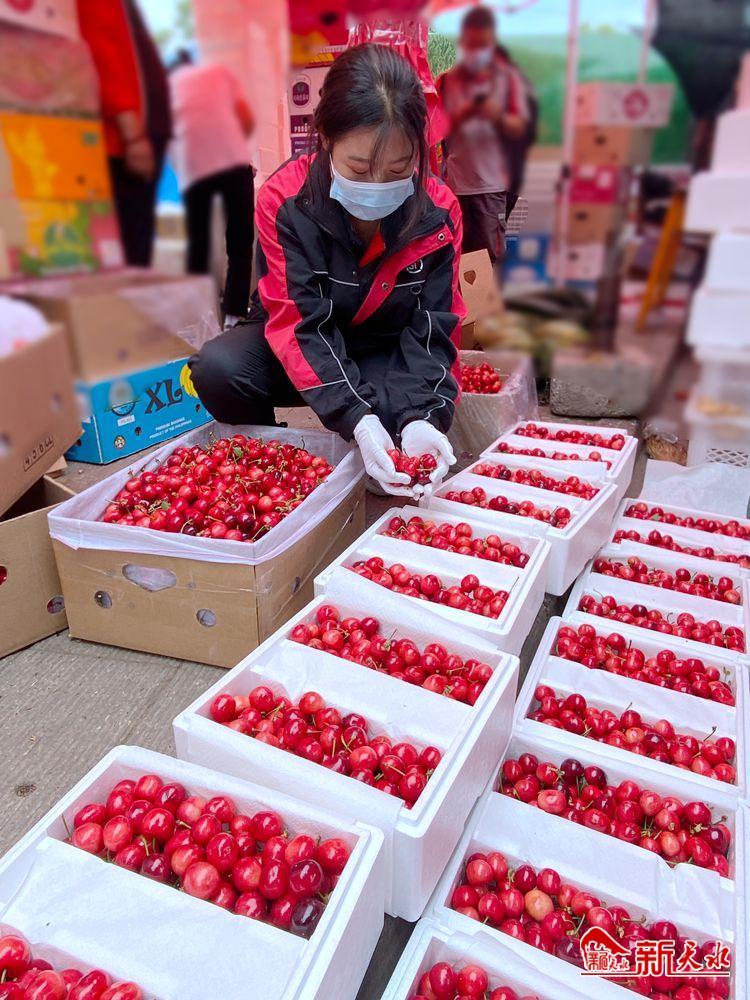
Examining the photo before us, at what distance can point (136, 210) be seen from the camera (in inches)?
13.2

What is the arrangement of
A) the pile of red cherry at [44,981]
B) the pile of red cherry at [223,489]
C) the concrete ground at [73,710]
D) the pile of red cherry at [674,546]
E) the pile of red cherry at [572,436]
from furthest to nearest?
the pile of red cherry at [572,436], the pile of red cherry at [674,546], the pile of red cherry at [223,489], the concrete ground at [73,710], the pile of red cherry at [44,981]

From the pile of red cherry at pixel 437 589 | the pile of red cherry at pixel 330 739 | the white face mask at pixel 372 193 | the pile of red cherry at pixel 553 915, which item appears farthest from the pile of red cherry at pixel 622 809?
the white face mask at pixel 372 193

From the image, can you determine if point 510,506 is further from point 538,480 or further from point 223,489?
point 223,489

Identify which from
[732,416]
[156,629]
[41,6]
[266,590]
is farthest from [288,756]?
[41,6]

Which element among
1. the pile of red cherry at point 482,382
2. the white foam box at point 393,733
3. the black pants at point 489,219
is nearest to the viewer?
the black pants at point 489,219

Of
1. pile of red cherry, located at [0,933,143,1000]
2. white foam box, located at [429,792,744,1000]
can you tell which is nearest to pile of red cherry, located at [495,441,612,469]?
white foam box, located at [429,792,744,1000]

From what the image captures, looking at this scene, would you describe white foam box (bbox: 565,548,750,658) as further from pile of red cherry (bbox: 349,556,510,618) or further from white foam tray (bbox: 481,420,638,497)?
white foam tray (bbox: 481,420,638,497)

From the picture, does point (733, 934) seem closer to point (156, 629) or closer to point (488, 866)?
point (488, 866)

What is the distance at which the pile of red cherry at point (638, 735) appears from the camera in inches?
65.3

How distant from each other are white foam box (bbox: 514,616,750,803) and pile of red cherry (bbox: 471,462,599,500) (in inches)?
31.4

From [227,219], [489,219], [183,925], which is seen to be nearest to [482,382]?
[183,925]

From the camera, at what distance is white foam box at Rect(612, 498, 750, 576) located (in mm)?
2596

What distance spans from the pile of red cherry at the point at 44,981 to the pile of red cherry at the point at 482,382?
Result: 3305 mm

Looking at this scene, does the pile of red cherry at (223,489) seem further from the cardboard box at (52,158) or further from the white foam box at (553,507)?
the cardboard box at (52,158)
